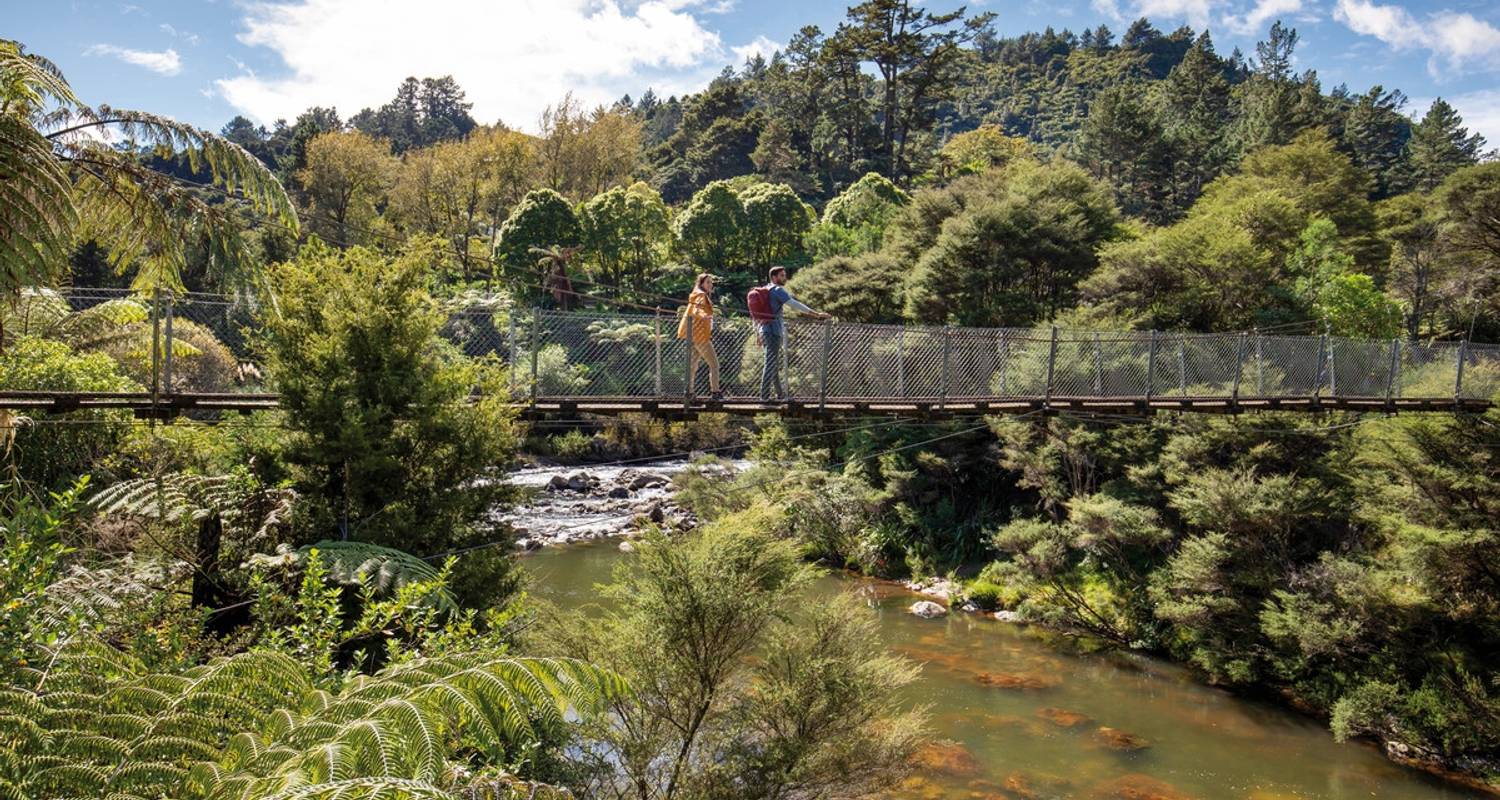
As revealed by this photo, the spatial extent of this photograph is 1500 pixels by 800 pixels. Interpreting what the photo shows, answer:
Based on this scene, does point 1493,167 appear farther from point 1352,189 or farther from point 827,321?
point 827,321

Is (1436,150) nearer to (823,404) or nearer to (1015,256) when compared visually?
(1015,256)

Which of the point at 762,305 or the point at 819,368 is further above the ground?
the point at 762,305

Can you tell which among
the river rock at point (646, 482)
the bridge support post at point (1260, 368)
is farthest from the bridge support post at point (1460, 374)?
the river rock at point (646, 482)

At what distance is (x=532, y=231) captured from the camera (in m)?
30.5

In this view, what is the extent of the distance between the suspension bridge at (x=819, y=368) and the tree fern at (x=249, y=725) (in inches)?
162

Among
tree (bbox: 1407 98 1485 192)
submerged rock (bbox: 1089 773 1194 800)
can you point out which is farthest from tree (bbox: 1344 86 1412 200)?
submerged rock (bbox: 1089 773 1194 800)

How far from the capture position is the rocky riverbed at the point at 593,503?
2028 cm

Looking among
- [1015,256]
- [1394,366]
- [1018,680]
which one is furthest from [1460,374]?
[1015,256]

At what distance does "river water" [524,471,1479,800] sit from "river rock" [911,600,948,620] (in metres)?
0.91

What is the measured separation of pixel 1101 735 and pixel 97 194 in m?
12.1

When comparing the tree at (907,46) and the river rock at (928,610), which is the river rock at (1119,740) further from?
the tree at (907,46)

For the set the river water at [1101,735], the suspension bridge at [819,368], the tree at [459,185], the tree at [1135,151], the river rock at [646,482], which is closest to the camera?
the suspension bridge at [819,368]

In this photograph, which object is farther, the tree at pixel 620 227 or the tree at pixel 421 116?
the tree at pixel 421 116

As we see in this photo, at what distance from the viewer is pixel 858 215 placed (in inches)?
1218
